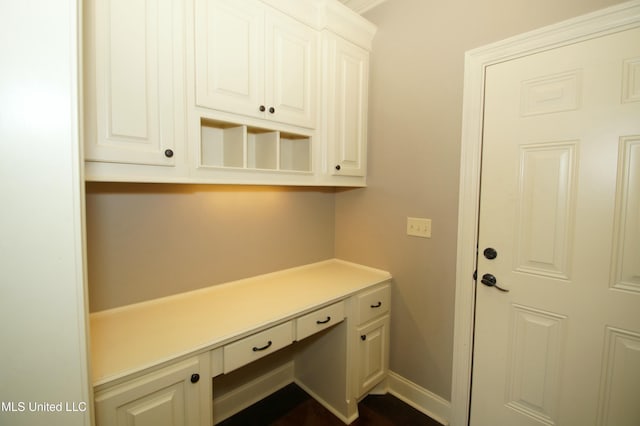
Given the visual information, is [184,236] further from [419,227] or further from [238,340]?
[419,227]

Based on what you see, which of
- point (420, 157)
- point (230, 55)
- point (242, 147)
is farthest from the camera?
point (420, 157)

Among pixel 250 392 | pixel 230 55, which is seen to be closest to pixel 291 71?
pixel 230 55

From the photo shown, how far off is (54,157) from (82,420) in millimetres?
734

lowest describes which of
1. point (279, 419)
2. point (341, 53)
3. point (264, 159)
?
point (279, 419)

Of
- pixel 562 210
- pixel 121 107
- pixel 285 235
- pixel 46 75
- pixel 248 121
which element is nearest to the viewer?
pixel 46 75

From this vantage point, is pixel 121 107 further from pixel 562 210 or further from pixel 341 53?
pixel 562 210

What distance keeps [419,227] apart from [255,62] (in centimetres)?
137

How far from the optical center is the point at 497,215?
5.08 feet

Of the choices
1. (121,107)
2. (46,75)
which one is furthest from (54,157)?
(121,107)

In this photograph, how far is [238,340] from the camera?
126 cm

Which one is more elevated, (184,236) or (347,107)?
(347,107)

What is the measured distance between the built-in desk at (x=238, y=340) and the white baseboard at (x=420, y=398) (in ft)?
0.62

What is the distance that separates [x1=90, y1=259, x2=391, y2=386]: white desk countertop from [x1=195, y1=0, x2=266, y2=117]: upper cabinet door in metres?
0.99

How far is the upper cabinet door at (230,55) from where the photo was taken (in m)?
1.28
